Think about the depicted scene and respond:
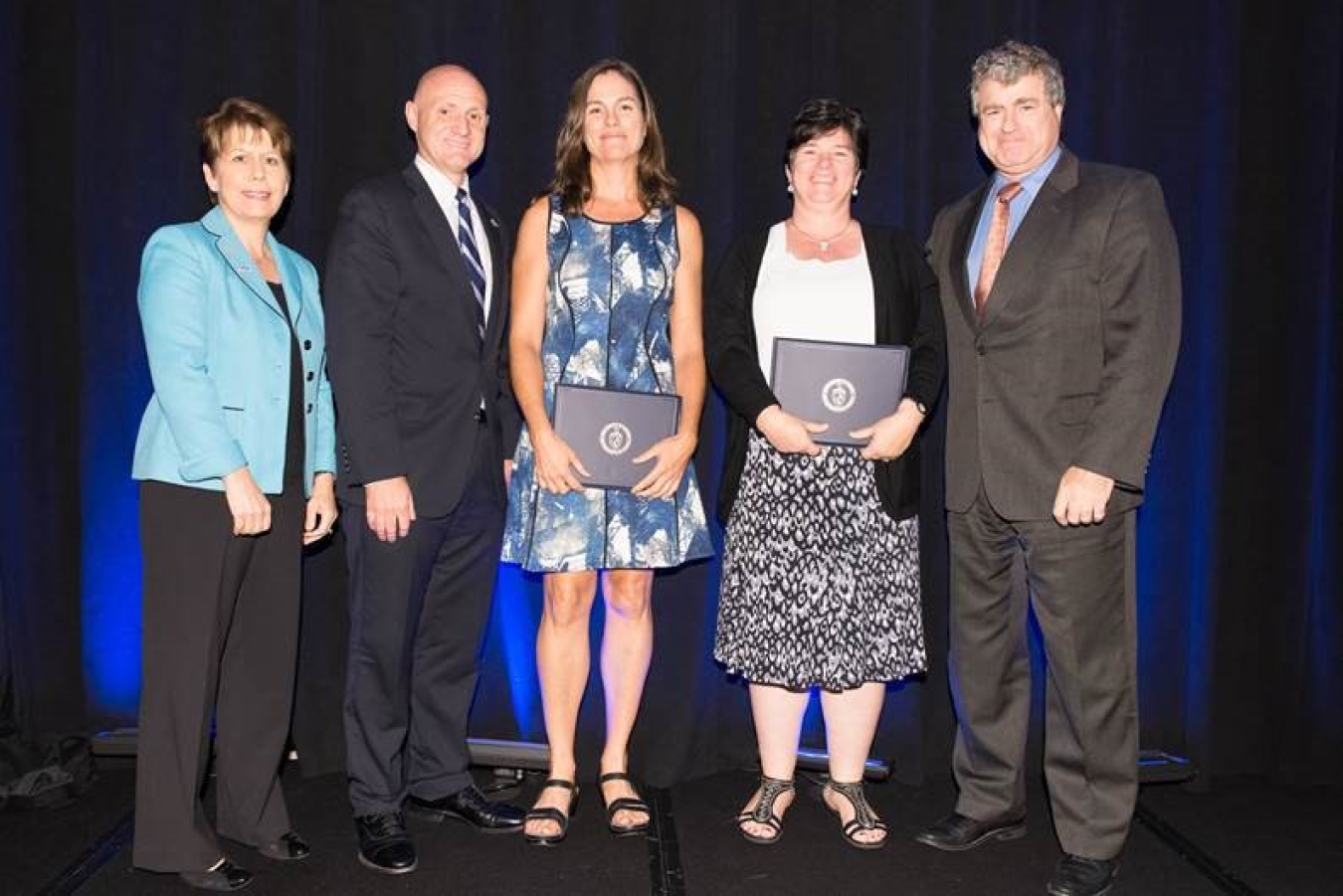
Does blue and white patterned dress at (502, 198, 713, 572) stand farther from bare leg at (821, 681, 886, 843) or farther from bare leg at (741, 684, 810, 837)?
bare leg at (821, 681, 886, 843)

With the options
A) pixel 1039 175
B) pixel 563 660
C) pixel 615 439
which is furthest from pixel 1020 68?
pixel 563 660

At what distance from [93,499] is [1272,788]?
12.7 feet

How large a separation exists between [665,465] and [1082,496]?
1007mm

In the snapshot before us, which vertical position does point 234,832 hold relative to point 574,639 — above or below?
below

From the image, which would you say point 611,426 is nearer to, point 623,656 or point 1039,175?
point 623,656

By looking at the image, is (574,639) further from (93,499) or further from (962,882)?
(93,499)

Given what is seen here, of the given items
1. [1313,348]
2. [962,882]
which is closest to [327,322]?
[962,882]

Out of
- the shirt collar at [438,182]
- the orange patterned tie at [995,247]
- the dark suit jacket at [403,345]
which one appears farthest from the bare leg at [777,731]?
the shirt collar at [438,182]

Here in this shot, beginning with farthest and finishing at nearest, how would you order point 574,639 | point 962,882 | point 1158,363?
point 574,639 < point 962,882 < point 1158,363

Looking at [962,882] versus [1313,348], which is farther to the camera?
[1313,348]

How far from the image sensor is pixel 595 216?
294 cm

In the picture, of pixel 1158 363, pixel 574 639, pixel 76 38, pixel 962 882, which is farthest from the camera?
pixel 76 38

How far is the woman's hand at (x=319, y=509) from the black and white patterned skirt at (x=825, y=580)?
1.08 metres

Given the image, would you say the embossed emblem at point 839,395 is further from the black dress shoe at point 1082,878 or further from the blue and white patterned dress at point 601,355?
the black dress shoe at point 1082,878
